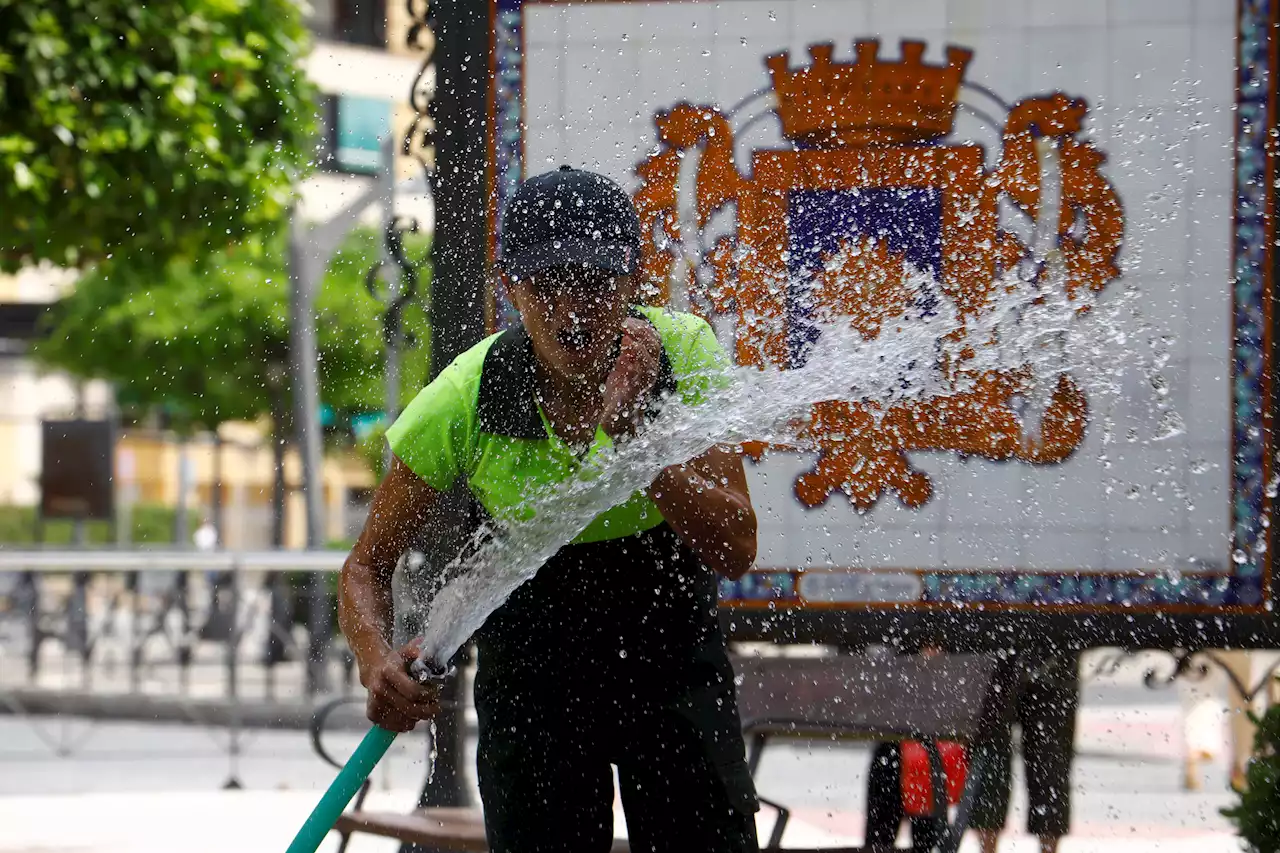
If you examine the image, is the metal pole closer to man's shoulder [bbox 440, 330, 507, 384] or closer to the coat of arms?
the coat of arms

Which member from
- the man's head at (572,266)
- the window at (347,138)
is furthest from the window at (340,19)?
the man's head at (572,266)

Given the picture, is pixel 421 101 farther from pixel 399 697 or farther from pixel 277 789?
pixel 277 789

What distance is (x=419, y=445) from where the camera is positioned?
2789 mm

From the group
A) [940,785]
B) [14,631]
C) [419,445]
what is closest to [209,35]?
[940,785]

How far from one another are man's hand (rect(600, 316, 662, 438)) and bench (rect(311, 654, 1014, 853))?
1762 millimetres

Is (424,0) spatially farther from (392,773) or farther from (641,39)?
(392,773)

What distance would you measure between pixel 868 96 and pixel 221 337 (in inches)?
769

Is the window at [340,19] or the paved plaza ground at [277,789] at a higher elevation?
the window at [340,19]

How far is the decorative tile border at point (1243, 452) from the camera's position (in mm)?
4395

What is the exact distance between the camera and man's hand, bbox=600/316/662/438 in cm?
252

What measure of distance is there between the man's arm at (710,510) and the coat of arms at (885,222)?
1730 mm

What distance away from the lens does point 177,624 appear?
13.1 m

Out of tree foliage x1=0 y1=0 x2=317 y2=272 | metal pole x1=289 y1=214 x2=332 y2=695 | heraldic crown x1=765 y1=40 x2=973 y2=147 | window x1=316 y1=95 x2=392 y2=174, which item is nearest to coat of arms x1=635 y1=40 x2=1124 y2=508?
heraldic crown x1=765 y1=40 x2=973 y2=147

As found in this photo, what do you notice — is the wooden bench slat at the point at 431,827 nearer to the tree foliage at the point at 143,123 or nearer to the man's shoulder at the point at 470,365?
the man's shoulder at the point at 470,365
